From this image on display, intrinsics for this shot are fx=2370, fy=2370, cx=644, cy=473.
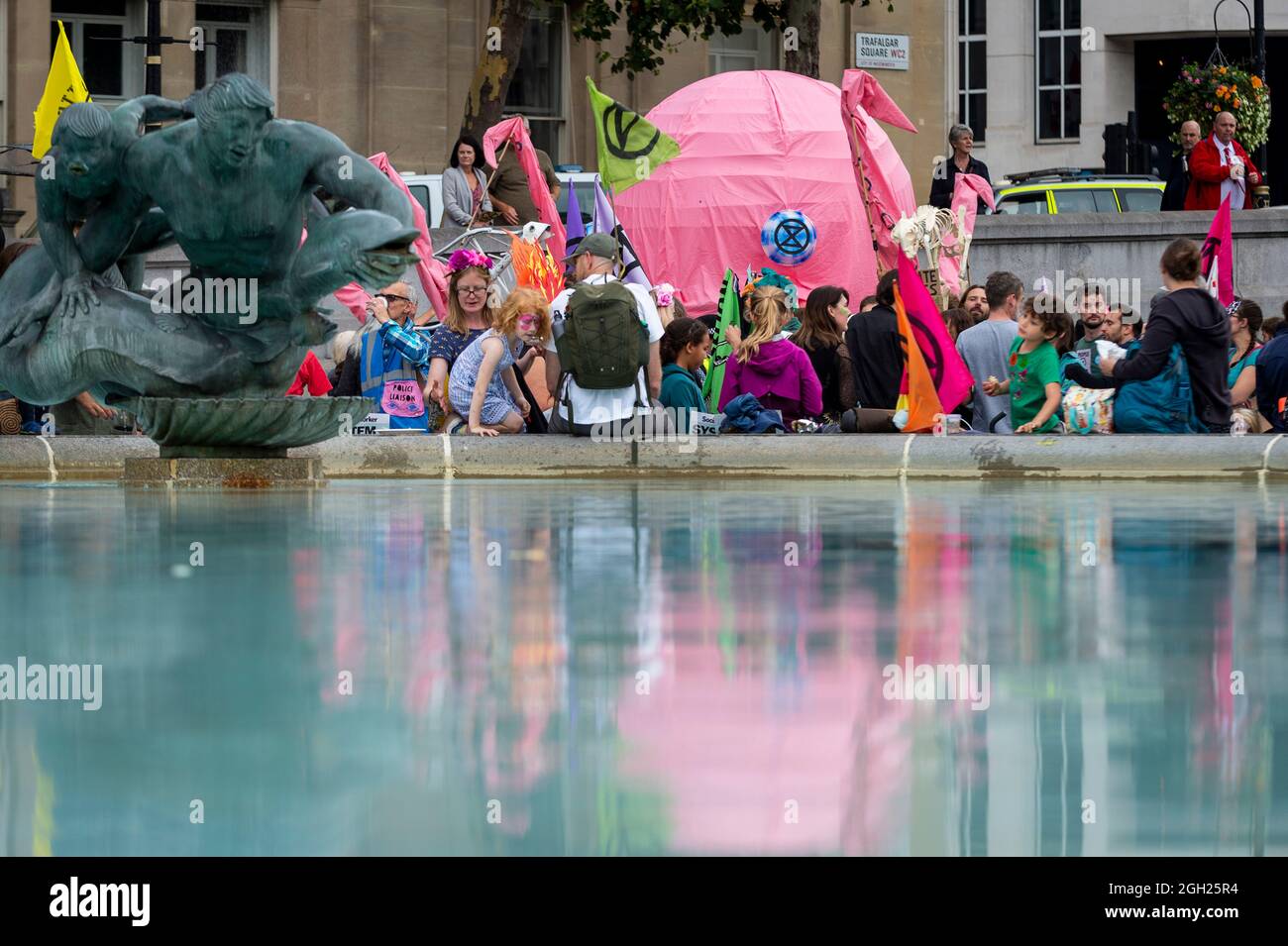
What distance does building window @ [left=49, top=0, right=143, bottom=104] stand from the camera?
31.8 meters

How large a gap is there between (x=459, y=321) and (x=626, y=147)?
3353mm

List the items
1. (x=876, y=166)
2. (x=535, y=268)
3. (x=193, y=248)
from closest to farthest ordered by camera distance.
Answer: (x=193, y=248), (x=535, y=268), (x=876, y=166)

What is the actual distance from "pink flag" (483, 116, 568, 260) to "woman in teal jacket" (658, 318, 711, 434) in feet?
20.4

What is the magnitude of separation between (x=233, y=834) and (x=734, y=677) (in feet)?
5.71

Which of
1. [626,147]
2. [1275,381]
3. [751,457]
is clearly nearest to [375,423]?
[751,457]

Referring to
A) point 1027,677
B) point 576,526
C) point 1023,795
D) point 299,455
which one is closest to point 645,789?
point 1023,795

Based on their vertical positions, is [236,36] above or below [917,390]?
above

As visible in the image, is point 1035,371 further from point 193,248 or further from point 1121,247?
point 1121,247

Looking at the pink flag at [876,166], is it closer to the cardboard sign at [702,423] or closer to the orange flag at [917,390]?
the orange flag at [917,390]

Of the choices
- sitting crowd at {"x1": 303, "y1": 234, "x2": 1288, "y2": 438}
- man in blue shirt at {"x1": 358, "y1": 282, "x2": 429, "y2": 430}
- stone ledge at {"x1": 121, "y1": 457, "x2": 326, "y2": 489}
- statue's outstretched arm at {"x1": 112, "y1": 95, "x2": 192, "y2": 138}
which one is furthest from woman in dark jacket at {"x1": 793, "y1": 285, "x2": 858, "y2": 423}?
statue's outstretched arm at {"x1": 112, "y1": 95, "x2": 192, "y2": 138}

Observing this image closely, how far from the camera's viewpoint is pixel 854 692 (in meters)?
5.13

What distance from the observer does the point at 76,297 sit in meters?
12.1

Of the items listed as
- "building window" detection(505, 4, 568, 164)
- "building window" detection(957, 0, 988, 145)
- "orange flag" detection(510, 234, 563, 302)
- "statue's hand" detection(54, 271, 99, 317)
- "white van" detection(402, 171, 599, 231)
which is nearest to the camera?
"statue's hand" detection(54, 271, 99, 317)

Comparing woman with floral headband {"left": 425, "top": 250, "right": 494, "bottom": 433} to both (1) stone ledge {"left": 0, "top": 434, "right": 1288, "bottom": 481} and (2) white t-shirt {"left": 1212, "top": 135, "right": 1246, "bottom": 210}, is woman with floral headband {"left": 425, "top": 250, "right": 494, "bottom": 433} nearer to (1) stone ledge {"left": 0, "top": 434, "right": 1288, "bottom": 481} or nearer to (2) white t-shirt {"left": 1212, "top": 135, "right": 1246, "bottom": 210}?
(1) stone ledge {"left": 0, "top": 434, "right": 1288, "bottom": 481}
